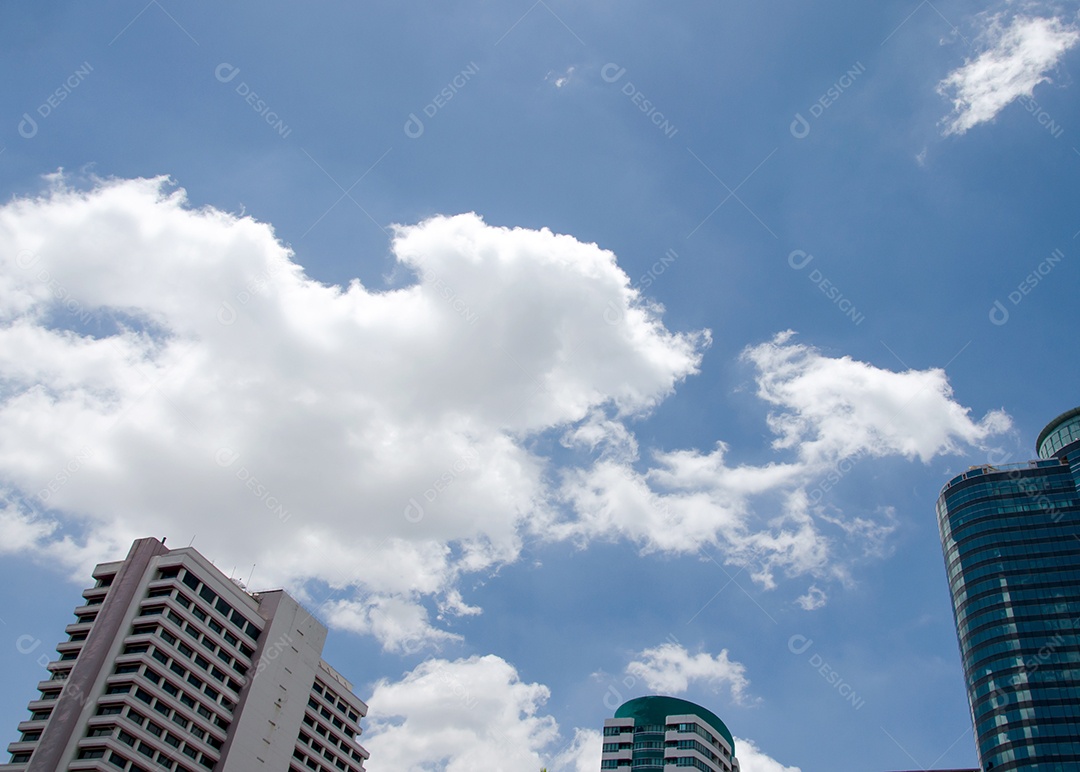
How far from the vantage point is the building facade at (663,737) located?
412ft

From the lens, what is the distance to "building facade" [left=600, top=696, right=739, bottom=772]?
126 m

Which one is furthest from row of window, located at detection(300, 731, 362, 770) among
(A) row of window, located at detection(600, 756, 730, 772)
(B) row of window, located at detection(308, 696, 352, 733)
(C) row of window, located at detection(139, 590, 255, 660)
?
(A) row of window, located at detection(600, 756, 730, 772)

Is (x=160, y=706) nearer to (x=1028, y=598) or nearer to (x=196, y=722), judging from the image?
(x=196, y=722)

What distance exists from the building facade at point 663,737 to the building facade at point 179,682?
3961 cm

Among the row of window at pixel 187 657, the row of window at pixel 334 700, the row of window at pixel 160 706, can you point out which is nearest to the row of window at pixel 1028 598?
the row of window at pixel 334 700

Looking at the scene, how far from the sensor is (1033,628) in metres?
137

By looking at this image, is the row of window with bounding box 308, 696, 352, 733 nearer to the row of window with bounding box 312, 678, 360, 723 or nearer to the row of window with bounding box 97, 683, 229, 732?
the row of window with bounding box 312, 678, 360, 723

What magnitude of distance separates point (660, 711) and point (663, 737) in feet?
12.7

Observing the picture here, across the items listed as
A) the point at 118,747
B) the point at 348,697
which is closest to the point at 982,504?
the point at 348,697

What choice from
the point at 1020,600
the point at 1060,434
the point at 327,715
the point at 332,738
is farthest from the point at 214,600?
the point at 1060,434

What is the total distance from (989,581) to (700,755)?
55457mm

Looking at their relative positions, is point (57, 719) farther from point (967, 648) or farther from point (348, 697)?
point (967, 648)

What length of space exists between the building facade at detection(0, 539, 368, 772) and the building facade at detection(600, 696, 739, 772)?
130 ft

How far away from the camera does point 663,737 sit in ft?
418
